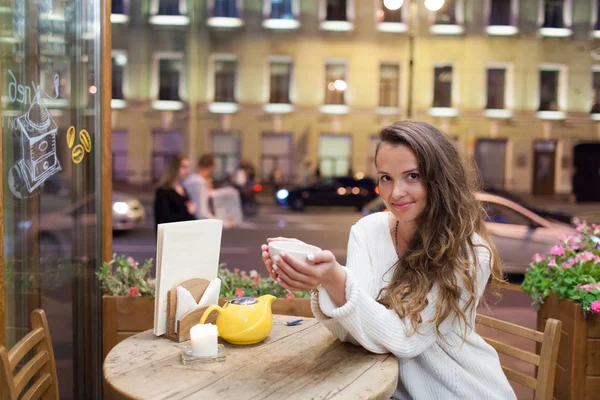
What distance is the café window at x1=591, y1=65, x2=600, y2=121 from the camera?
1108cm

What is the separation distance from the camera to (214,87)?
13.6 meters

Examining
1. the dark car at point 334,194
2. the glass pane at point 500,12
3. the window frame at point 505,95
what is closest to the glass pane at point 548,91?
the window frame at point 505,95

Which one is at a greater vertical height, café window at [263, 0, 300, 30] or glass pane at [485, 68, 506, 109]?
café window at [263, 0, 300, 30]

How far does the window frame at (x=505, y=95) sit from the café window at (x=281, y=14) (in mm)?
4300

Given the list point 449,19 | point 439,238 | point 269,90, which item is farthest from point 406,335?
point 269,90

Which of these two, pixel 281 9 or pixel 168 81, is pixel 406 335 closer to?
pixel 281 9

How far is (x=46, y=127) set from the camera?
2219 millimetres

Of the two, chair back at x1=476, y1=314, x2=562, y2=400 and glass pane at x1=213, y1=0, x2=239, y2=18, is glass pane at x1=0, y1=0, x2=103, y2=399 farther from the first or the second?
glass pane at x1=213, y1=0, x2=239, y2=18

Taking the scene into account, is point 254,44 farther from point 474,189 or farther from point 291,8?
point 474,189

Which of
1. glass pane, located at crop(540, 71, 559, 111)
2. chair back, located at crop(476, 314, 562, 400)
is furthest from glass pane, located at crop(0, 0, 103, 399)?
glass pane, located at crop(540, 71, 559, 111)

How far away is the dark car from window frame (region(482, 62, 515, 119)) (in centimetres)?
401

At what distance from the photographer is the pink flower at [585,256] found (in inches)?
100

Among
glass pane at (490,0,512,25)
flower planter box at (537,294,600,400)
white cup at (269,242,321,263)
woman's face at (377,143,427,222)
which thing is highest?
glass pane at (490,0,512,25)

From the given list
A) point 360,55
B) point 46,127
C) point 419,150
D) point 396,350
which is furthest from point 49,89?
point 360,55
